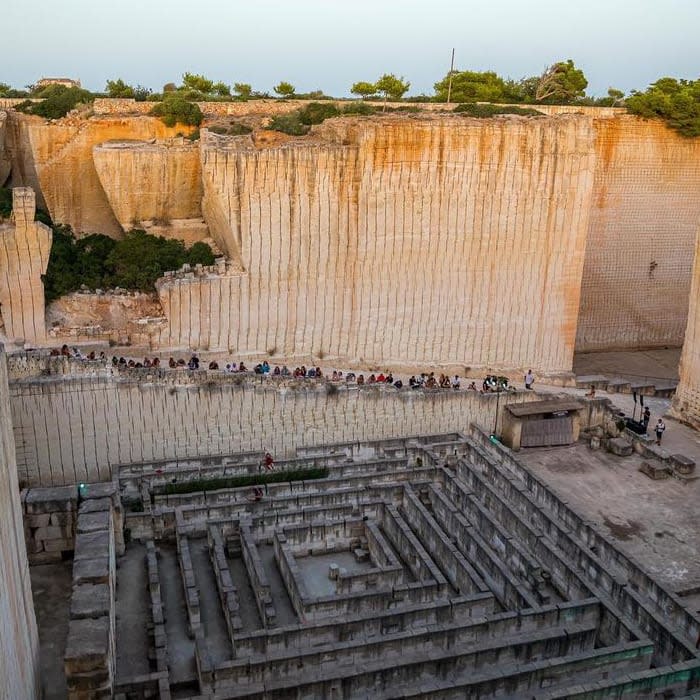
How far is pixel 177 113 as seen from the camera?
24.5m

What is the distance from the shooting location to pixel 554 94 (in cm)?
3281

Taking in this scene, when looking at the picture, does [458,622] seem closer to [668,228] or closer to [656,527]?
[656,527]

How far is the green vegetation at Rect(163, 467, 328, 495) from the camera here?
14.9 meters

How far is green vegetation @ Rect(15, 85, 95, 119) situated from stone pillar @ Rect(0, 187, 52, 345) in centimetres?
883

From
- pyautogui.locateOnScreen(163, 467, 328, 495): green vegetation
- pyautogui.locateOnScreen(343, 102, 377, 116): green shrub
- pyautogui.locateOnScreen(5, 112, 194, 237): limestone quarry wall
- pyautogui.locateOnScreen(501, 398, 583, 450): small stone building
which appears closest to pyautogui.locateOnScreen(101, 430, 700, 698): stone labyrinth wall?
pyautogui.locateOnScreen(163, 467, 328, 495): green vegetation

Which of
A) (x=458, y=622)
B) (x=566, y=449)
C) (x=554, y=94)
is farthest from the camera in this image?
(x=554, y=94)

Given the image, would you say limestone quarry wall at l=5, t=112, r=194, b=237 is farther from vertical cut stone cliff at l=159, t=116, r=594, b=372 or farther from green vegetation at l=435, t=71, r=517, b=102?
green vegetation at l=435, t=71, r=517, b=102

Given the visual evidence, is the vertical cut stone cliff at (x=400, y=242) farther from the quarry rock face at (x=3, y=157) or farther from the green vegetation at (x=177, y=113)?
the quarry rock face at (x=3, y=157)

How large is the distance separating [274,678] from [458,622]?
109 inches

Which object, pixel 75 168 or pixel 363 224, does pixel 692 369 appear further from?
pixel 75 168

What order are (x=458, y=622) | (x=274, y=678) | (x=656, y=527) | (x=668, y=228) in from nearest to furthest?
(x=274, y=678) < (x=458, y=622) < (x=656, y=527) < (x=668, y=228)

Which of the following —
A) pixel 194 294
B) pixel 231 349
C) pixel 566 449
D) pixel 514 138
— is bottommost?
pixel 566 449

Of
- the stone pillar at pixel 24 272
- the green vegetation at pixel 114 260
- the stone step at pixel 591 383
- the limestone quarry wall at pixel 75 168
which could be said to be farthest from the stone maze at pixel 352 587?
the limestone quarry wall at pixel 75 168

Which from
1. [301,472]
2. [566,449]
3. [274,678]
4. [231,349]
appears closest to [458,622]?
[274,678]
